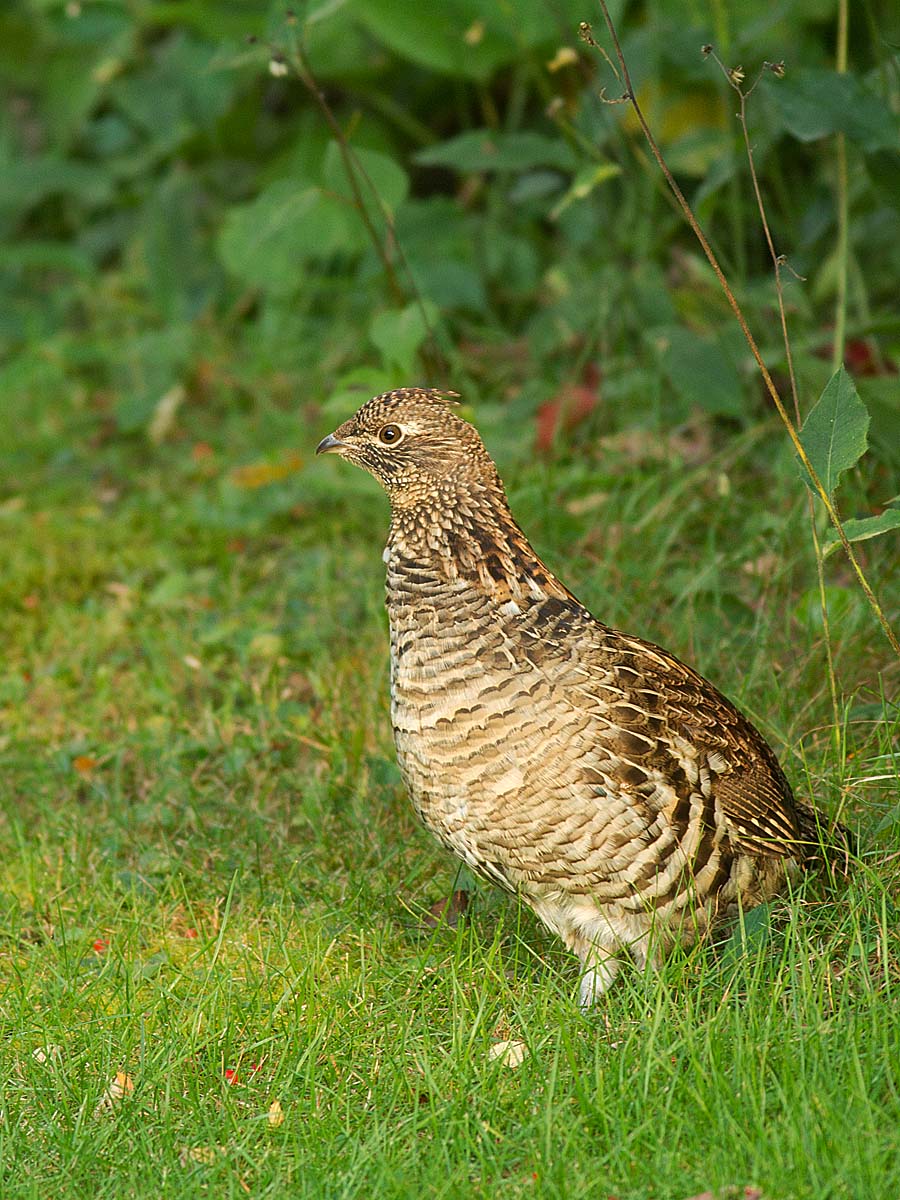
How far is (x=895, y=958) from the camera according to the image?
128 inches

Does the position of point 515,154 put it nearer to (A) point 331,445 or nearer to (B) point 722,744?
(A) point 331,445

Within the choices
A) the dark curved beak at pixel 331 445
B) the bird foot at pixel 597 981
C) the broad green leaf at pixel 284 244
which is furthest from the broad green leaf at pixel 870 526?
the broad green leaf at pixel 284 244

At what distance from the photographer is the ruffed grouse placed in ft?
10.6

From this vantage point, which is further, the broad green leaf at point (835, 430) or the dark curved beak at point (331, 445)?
the dark curved beak at point (331, 445)

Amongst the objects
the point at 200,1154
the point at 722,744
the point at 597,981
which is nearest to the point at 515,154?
the point at 722,744

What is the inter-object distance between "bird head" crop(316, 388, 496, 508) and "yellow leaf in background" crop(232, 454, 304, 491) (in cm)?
258

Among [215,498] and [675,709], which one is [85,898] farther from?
[215,498]

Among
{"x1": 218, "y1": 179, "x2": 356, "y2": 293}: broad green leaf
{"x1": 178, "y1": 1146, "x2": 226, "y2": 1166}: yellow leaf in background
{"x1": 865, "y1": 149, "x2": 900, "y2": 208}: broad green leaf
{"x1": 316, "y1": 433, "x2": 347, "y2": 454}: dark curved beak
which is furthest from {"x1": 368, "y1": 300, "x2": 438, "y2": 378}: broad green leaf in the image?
{"x1": 178, "y1": 1146, "x2": 226, "y2": 1166}: yellow leaf in background

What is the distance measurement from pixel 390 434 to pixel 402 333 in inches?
51.1

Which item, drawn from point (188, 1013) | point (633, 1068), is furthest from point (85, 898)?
point (633, 1068)

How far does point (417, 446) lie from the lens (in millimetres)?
3625

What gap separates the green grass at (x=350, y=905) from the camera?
9.46 feet

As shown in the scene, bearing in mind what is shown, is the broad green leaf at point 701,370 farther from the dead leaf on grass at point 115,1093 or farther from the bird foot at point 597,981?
the dead leaf on grass at point 115,1093

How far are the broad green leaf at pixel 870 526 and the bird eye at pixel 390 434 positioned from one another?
1.01 meters
